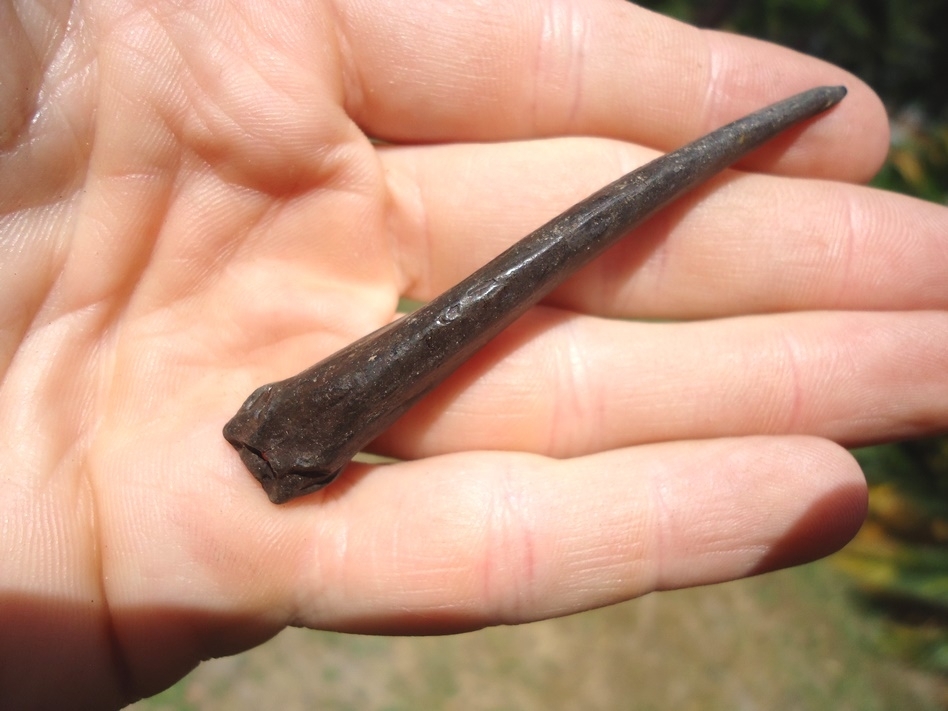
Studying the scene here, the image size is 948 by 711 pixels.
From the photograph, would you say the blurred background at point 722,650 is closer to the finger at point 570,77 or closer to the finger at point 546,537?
the finger at point 546,537

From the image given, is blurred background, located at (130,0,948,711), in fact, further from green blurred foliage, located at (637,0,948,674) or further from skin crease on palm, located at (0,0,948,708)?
skin crease on palm, located at (0,0,948,708)

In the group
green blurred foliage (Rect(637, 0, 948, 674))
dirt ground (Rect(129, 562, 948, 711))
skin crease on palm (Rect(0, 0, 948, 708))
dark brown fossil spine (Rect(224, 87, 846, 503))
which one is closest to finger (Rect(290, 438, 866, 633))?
skin crease on palm (Rect(0, 0, 948, 708))

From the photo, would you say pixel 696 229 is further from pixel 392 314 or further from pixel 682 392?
pixel 392 314

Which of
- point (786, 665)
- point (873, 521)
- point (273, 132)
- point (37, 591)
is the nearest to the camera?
point (37, 591)

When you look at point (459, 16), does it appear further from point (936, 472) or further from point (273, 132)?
point (936, 472)

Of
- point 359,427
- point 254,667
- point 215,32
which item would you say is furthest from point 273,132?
point 254,667
